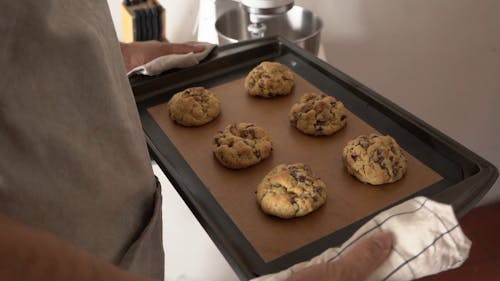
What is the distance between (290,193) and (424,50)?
1.12 m

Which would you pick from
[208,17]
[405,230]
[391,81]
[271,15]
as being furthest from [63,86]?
[391,81]

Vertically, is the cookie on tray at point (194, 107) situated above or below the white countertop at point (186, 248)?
above

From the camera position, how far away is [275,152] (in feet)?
3.26

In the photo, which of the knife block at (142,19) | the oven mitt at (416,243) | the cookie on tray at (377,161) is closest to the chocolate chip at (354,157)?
the cookie on tray at (377,161)

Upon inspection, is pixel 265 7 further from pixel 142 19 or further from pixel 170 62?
pixel 142 19

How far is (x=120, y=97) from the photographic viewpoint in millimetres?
582

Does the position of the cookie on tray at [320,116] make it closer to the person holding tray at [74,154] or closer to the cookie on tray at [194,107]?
the cookie on tray at [194,107]

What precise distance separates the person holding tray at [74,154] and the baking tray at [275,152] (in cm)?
19

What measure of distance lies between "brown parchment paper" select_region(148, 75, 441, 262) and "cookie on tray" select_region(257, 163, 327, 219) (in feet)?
0.05

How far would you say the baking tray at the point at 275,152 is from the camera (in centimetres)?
78

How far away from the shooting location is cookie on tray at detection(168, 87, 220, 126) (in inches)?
40.6

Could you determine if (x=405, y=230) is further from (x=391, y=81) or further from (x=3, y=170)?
(x=391, y=81)

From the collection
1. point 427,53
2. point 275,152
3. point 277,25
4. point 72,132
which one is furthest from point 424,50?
point 72,132

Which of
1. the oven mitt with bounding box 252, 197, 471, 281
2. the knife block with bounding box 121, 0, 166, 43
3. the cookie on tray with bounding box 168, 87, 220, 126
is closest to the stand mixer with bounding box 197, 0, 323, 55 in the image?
the knife block with bounding box 121, 0, 166, 43
